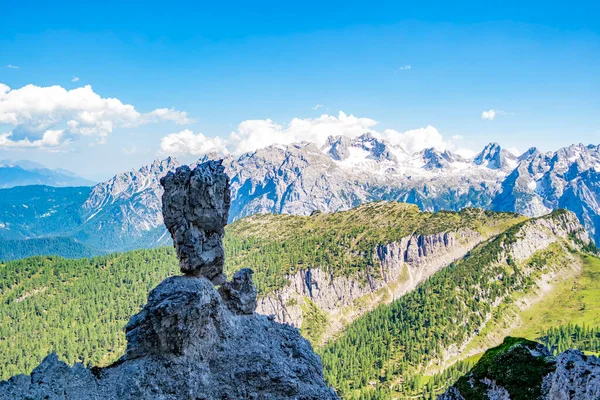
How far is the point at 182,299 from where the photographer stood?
3744cm

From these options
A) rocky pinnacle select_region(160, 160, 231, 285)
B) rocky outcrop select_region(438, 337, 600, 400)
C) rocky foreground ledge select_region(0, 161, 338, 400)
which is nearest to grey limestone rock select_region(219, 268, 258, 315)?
rocky foreground ledge select_region(0, 161, 338, 400)

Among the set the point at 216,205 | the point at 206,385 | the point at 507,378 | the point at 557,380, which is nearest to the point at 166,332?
the point at 206,385

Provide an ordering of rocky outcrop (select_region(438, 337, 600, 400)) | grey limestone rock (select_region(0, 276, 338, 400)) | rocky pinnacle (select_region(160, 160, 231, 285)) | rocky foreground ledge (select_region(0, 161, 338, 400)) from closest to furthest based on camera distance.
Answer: rocky outcrop (select_region(438, 337, 600, 400))
grey limestone rock (select_region(0, 276, 338, 400))
rocky foreground ledge (select_region(0, 161, 338, 400))
rocky pinnacle (select_region(160, 160, 231, 285))

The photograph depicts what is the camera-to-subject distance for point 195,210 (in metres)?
43.9

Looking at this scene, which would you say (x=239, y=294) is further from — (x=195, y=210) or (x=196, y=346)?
(x=195, y=210)

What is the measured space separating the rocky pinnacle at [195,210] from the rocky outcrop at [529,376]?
33.5 metres

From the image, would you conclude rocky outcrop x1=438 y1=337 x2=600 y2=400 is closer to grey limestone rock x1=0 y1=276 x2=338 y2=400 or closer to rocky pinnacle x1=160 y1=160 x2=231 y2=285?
grey limestone rock x1=0 y1=276 x2=338 y2=400

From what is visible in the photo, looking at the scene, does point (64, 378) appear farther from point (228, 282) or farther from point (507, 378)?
point (507, 378)

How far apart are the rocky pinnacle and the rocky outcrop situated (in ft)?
110

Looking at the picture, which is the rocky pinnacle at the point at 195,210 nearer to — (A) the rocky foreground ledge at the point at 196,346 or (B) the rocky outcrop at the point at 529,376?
(A) the rocky foreground ledge at the point at 196,346

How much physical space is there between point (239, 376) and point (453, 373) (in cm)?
17467

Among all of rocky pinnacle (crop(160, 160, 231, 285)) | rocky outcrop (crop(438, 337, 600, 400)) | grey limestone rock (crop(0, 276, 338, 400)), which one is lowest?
rocky outcrop (crop(438, 337, 600, 400))

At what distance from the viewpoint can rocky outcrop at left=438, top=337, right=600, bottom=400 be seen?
103ft

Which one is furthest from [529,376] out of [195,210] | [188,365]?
[195,210]
